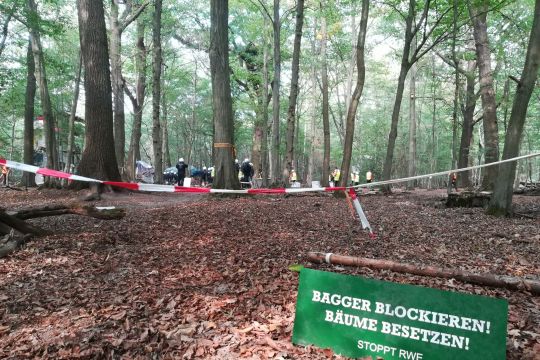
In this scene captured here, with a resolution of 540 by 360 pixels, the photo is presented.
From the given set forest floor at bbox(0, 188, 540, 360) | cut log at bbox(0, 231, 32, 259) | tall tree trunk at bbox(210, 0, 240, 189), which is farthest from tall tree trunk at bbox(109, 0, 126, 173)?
cut log at bbox(0, 231, 32, 259)

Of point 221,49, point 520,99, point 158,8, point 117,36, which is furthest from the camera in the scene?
point 117,36

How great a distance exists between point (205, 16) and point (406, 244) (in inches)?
926

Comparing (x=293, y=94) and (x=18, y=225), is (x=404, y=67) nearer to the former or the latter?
(x=293, y=94)

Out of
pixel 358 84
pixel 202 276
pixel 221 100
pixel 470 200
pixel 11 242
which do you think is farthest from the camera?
pixel 358 84

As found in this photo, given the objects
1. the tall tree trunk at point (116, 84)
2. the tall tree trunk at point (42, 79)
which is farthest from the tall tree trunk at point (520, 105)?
the tall tree trunk at point (116, 84)

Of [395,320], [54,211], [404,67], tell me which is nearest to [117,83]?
[404,67]

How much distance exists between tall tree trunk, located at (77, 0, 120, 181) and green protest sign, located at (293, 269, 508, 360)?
8.78 m

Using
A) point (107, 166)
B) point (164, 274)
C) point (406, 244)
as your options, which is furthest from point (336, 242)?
point (107, 166)

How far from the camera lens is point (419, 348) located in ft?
6.96

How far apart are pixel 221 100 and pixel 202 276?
7.81m

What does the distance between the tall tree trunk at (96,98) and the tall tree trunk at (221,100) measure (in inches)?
116

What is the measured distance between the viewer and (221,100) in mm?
10891

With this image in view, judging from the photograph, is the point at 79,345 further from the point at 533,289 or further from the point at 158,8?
the point at 158,8

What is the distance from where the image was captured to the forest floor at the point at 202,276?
102 inches
